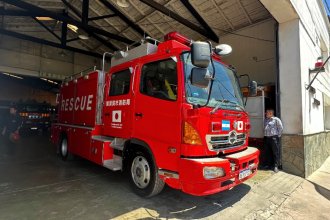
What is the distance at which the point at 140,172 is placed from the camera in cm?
396

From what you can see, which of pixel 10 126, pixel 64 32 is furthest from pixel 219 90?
pixel 64 32

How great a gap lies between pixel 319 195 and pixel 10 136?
8757 mm

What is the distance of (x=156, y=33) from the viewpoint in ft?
35.1

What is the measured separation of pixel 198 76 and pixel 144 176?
1933 mm

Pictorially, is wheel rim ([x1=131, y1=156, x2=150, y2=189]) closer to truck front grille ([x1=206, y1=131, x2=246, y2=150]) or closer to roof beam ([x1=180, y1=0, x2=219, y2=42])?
truck front grille ([x1=206, y1=131, x2=246, y2=150])

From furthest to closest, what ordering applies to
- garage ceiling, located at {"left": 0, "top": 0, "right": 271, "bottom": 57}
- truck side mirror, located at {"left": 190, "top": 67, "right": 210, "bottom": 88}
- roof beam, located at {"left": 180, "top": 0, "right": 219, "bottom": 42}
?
roof beam, located at {"left": 180, "top": 0, "right": 219, "bottom": 42} < garage ceiling, located at {"left": 0, "top": 0, "right": 271, "bottom": 57} < truck side mirror, located at {"left": 190, "top": 67, "right": 210, "bottom": 88}

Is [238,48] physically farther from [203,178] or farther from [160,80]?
[203,178]

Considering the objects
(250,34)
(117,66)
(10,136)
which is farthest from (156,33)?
(10,136)

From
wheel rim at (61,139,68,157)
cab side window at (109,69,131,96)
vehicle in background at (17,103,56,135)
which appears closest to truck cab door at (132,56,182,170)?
cab side window at (109,69,131,96)

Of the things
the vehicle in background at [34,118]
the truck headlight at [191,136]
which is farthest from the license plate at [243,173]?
the vehicle in background at [34,118]

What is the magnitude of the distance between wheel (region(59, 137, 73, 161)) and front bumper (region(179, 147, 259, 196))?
14.9 ft

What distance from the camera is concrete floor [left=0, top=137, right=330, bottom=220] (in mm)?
3361

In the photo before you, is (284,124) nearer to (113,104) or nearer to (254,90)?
(254,90)

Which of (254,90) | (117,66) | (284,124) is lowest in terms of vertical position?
(284,124)
